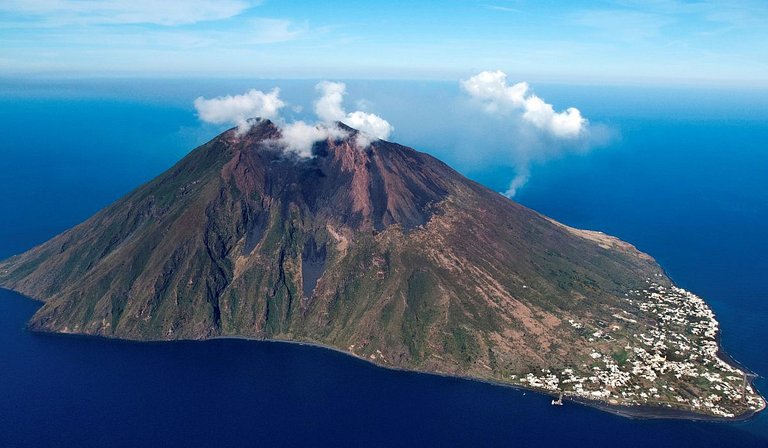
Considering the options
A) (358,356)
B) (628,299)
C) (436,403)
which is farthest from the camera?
(628,299)

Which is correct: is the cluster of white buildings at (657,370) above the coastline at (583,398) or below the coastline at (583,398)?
above

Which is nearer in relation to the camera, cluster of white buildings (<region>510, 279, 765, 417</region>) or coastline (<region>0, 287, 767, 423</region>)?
coastline (<region>0, 287, 767, 423</region>)

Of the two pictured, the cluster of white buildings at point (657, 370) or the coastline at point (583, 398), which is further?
the cluster of white buildings at point (657, 370)

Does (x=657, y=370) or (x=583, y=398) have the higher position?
(x=657, y=370)

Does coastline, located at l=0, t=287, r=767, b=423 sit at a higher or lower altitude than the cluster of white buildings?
lower

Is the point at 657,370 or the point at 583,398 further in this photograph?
the point at 657,370

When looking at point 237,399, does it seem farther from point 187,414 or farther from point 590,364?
point 590,364

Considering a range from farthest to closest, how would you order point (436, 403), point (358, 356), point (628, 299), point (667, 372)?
1. point (628, 299)
2. point (358, 356)
3. point (667, 372)
4. point (436, 403)

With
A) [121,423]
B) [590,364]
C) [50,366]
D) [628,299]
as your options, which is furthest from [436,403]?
[50,366]
